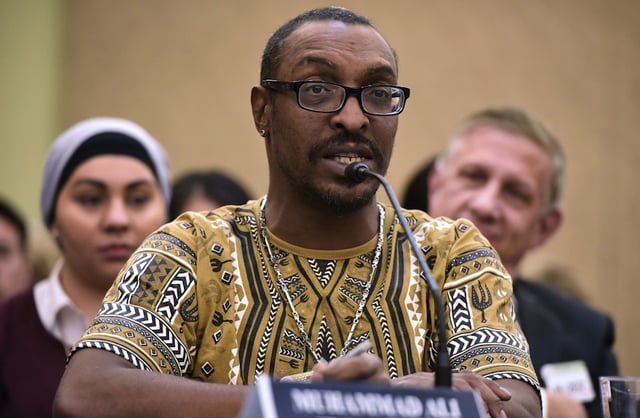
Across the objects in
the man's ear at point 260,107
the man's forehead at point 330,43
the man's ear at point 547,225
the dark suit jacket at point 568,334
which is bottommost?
the dark suit jacket at point 568,334

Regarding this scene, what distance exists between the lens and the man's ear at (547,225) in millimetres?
3875

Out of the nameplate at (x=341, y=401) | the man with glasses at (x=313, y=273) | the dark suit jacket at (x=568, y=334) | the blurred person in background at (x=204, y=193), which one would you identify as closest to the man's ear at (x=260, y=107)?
the man with glasses at (x=313, y=273)

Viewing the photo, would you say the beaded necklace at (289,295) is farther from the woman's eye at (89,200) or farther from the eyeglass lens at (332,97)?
the woman's eye at (89,200)

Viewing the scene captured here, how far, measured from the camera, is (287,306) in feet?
6.88

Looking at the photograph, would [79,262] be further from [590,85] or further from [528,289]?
[590,85]

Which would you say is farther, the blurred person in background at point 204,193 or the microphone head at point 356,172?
the blurred person in background at point 204,193

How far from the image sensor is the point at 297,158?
2.06 metres

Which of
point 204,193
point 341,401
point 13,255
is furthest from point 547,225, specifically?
point 341,401

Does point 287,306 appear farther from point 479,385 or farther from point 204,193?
point 204,193

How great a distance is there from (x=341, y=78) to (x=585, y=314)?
1966 millimetres

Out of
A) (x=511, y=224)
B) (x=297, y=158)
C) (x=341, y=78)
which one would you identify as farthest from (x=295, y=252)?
(x=511, y=224)

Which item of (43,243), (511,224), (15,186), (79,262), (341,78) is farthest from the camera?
(15,186)

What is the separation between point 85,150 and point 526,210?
60.1 inches

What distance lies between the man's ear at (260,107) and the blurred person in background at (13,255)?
2.75 meters
